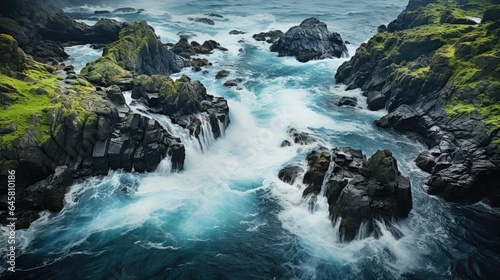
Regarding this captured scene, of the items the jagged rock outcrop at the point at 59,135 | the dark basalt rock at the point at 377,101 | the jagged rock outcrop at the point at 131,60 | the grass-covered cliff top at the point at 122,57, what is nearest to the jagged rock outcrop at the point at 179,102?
the jagged rock outcrop at the point at 131,60

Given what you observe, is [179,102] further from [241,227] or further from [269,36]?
[269,36]

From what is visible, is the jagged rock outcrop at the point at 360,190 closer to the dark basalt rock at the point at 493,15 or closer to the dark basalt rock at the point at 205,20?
the dark basalt rock at the point at 493,15

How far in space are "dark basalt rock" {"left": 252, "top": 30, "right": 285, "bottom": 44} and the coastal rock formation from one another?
117ft

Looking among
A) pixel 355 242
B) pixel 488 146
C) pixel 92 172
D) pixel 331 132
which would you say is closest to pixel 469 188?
pixel 488 146

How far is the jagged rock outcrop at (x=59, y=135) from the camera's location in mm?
25609

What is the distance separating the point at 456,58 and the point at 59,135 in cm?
5134

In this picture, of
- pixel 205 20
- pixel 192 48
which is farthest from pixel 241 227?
pixel 205 20

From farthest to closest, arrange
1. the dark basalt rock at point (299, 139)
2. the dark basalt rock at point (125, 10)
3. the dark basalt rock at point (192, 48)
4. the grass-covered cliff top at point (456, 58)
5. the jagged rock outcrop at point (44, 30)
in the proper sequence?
the dark basalt rock at point (125, 10) < the dark basalt rock at point (192, 48) < the jagged rock outcrop at point (44, 30) < the dark basalt rock at point (299, 139) < the grass-covered cliff top at point (456, 58)

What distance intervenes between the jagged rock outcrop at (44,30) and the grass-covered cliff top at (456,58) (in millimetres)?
60018

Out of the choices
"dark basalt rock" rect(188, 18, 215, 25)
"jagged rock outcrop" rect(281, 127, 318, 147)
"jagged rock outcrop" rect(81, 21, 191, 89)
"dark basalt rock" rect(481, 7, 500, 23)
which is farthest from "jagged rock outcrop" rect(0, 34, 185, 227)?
"dark basalt rock" rect(188, 18, 215, 25)

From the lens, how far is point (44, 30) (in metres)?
66.4

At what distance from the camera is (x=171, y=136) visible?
34125mm

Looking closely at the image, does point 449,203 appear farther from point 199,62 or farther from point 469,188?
point 199,62

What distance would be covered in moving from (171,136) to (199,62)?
3857 cm
